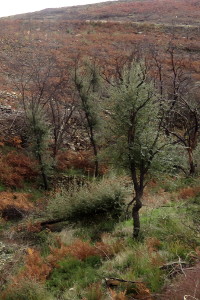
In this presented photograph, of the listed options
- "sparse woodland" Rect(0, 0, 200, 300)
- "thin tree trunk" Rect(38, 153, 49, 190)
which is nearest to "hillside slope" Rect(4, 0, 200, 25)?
"sparse woodland" Rect(0, 0, 200, 300)

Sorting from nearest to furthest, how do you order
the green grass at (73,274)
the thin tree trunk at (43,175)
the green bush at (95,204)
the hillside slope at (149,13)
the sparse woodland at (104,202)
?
1. the sparse woodland at (104,202)
2. the green grass at (73,274)
3. the green bush at (95,204)
4. the thin tree trunk at (43,175)
5. the hillside slope at (149,13)

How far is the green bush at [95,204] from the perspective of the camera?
11523mm

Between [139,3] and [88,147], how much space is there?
4940 cm

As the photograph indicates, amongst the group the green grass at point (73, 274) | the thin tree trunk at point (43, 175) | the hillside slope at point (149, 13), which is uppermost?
the hillside slope at point (149, 13)

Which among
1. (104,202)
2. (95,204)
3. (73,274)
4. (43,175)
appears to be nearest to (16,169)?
(43,175)

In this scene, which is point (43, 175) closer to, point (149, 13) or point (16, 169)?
point (16, 169)

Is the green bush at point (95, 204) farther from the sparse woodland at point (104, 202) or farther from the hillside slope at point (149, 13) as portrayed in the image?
the hillside slope at point (149, 13)

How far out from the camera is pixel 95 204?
1159 cm

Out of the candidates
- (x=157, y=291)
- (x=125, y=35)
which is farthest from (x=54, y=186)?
(x=125, y=35)

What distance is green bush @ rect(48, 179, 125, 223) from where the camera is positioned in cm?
1152

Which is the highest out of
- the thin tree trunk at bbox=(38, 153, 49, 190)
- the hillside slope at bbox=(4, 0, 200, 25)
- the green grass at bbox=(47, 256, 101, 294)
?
the hillside slope at bbox=(4, 0, 200, 25)

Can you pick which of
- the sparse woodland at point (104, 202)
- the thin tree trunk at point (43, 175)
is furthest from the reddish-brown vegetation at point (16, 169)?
the thin tree trunk at point (43, 175)

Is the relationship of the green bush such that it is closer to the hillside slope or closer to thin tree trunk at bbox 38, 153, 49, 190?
thin tree trunk at bbox 38, 153, 49, 190

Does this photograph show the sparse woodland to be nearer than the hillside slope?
Yes
